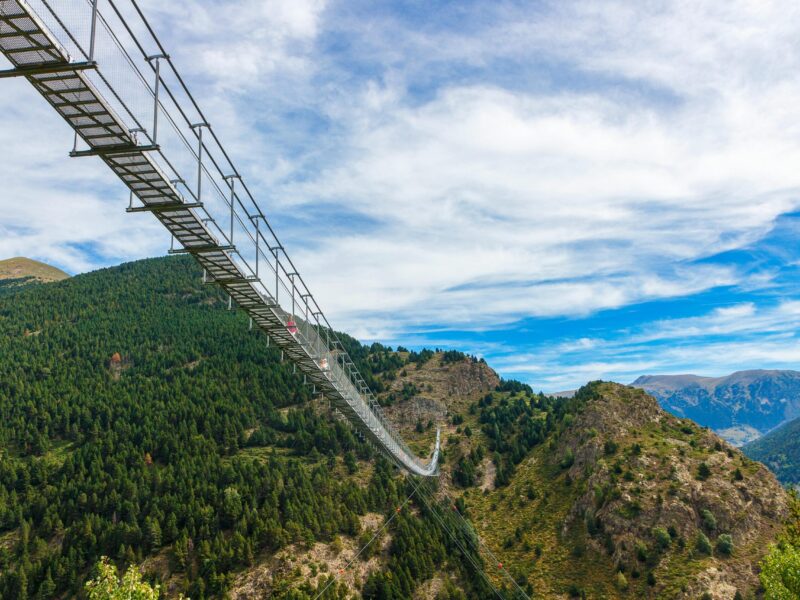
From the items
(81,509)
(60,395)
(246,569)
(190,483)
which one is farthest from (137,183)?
(60,395)

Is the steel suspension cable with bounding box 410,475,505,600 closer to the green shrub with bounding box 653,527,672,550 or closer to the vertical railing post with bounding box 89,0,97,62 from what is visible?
the green shrub with bounding box 653,527,672,550

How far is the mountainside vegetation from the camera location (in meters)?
70.7

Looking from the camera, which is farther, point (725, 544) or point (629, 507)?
point (629, 507)

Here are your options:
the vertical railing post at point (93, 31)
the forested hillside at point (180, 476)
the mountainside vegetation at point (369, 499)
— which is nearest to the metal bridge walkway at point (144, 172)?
the vertical railing post at point (93, 31)

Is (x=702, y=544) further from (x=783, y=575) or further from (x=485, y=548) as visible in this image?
(x=783, y=575)

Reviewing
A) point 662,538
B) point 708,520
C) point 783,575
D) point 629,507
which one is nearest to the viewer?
point 783,575

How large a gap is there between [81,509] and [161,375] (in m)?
72.4

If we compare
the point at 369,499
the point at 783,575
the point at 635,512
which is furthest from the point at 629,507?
the point at 783,575

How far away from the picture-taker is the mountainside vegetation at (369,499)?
70688 mm

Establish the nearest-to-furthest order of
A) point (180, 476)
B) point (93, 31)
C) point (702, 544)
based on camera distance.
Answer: point (93, 31)
point (702, 544)
point (180, 476)

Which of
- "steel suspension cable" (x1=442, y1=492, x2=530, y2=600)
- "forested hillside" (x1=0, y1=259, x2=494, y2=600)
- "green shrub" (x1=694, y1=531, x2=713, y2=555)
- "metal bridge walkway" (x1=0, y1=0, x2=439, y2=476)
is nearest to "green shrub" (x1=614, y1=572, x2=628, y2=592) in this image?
"green shrub" (x1=694, y1=531, x2=713, y2=555)

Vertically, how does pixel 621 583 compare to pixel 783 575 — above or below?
below

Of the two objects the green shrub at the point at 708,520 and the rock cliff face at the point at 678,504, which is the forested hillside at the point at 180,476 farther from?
the green shrub at the point at 708,520

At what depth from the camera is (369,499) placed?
86.4 metres
